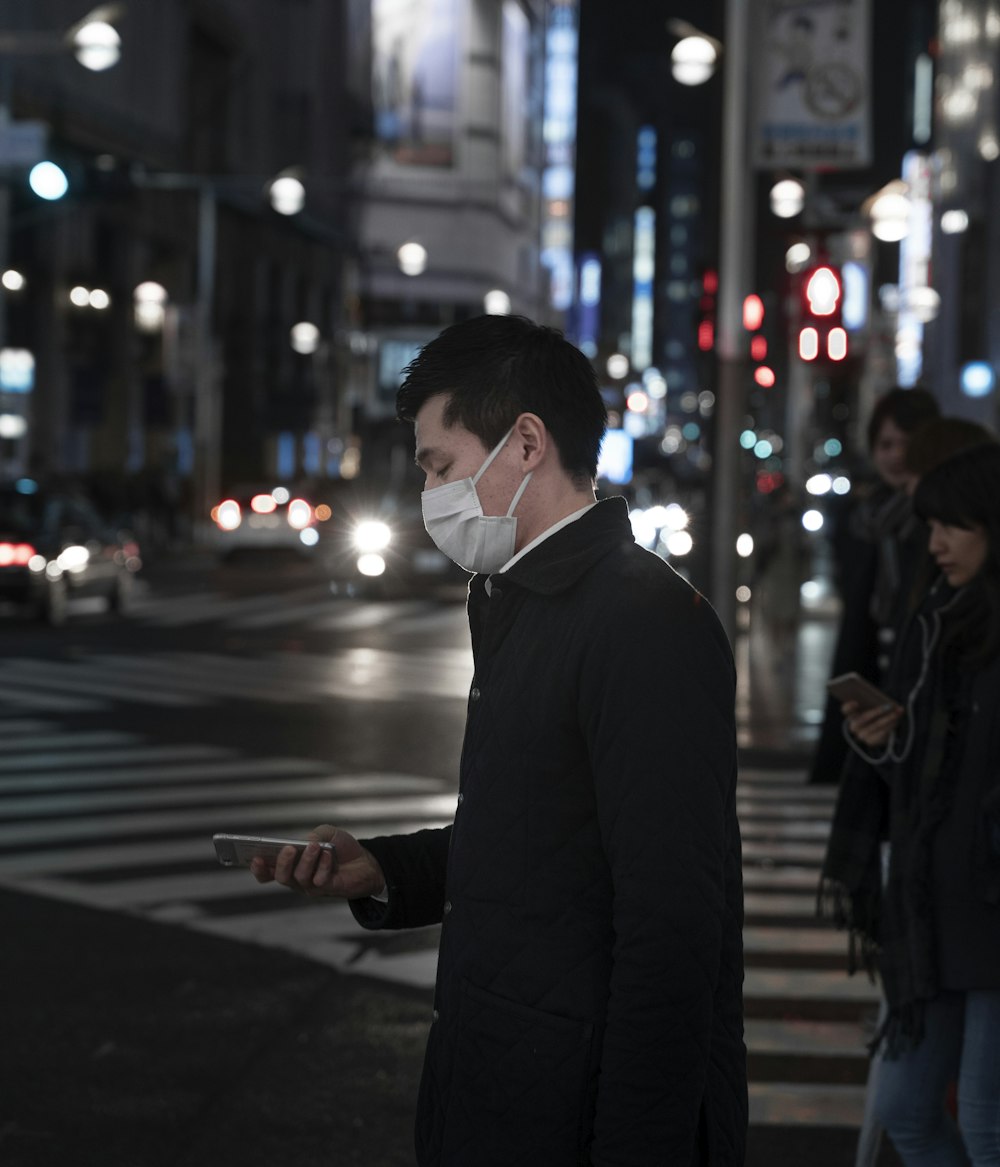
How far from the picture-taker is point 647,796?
8.97ft

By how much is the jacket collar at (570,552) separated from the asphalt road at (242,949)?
9.82ft

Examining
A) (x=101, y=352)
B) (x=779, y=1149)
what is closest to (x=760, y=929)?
(x=779, y=1149)

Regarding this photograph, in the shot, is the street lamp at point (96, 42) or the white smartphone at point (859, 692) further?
the street lamp at point (96, 42)

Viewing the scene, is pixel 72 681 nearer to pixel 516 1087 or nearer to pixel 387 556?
pixel 387 556

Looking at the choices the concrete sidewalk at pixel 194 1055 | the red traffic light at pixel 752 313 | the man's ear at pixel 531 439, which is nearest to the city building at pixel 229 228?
the red traffic light at pixel 752 313

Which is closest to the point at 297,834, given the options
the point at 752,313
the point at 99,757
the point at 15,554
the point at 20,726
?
the point at 99,757

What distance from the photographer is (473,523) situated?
9.93ft

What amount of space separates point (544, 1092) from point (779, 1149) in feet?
10.2

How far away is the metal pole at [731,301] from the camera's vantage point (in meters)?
14.7

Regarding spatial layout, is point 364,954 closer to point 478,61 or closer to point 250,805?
point 250,805

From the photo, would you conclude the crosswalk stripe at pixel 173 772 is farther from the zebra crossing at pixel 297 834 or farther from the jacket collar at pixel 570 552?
the jacket collar at pixel 570 552

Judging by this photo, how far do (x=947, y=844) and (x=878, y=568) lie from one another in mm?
2443

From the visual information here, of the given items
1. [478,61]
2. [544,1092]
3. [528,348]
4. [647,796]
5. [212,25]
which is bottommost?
[544,1092]

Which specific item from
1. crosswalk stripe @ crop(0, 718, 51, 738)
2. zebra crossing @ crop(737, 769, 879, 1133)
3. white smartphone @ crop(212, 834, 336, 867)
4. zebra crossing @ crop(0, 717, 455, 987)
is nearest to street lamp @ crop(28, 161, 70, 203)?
crosswalk stripe @ crop(0, 718, 51, 738)
